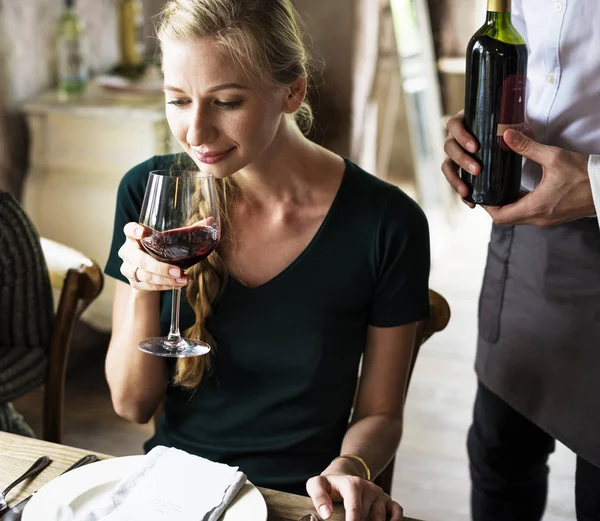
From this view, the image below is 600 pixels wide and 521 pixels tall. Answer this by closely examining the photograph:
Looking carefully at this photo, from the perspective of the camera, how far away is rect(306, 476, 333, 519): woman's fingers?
970mm

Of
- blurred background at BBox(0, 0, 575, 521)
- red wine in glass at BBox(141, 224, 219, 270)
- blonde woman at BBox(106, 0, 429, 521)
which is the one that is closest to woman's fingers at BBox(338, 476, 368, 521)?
blonde woman at BBox(106, 0, 429, 521)

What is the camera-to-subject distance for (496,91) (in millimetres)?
1144

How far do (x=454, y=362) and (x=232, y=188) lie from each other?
78.6 inches

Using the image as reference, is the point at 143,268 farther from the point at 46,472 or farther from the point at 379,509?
the point at 379,509

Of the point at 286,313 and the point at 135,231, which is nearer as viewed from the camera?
the point at 135,231

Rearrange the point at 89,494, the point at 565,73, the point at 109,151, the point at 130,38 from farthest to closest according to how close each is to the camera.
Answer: the point at 130,38
the point at 109,151
the point at 565,73
the point at 89,494

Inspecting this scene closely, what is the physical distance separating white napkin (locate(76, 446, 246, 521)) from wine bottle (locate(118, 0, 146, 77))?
222 cm

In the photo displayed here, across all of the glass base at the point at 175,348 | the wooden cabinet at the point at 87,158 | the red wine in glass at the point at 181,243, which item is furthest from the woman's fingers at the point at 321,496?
the wooden cabinet at the point at 87,158

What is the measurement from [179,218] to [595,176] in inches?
22.4

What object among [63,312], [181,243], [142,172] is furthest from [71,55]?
[181,243]

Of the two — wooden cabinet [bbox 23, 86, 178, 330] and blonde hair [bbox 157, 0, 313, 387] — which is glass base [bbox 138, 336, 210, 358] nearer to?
blonde hair [bbox 157, 0, 313, 387]

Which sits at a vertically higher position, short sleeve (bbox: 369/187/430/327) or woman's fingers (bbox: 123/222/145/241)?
woman's fingers (bbox: 123/222/145/241)

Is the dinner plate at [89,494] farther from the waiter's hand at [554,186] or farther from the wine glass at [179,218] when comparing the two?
the waiter's hand at [554,186]

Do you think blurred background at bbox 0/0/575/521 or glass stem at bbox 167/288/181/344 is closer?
glass stem at bbox 167/288/181/344
